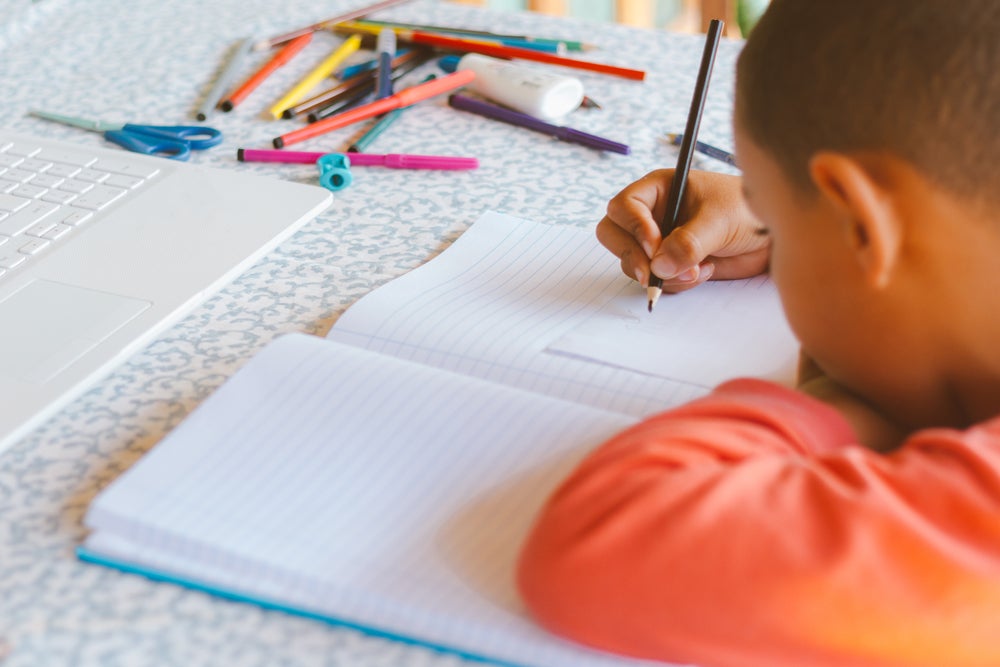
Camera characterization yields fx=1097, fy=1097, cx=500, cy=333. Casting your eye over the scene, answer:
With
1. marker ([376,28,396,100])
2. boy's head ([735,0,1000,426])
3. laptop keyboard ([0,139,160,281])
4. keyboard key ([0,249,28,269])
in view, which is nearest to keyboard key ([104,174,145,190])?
laptop keyboard ([0,139,160,281])

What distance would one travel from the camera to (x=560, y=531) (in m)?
0.47

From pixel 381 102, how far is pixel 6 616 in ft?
2.13

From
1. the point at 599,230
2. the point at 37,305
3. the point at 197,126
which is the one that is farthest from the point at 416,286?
the point at 197,126

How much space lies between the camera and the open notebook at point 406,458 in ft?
1.58

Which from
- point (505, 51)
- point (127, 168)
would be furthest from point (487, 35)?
point (127, 168)

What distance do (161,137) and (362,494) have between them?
0.57 metres

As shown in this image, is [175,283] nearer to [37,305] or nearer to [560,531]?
[37,305]

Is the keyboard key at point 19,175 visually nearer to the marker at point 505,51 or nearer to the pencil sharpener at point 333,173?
the pencil sharpener at point 333,173

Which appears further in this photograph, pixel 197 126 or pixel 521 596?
pixel 197 126

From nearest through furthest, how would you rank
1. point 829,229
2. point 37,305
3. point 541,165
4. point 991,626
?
point 991,626, point 829,229, point 37,305, point 541,165

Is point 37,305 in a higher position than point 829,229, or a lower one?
lower

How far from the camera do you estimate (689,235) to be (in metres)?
0.73

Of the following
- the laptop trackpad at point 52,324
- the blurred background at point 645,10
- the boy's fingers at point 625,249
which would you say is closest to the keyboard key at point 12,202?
the laptop trackpad at point 52,324

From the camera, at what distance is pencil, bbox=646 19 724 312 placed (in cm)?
73
